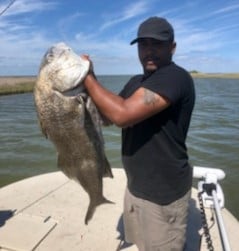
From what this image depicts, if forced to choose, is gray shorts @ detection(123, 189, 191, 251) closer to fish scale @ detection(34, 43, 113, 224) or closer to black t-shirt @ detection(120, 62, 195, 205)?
black t-shirt @ detection(120, 62, 195, 205)

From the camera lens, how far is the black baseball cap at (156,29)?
278 centimetres

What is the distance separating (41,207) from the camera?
5.41 m

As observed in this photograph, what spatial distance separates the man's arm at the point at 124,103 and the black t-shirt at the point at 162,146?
0.11m

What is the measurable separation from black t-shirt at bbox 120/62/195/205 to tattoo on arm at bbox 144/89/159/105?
0.07 meters

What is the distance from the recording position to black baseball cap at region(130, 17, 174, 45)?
2.78 m

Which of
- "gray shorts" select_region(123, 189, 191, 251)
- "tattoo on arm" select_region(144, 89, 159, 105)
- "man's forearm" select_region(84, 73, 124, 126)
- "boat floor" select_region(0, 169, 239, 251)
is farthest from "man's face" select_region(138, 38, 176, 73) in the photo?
"boat floor" select_region(0, 169, 239, 251)

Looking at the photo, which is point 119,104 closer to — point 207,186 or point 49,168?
point 207,186

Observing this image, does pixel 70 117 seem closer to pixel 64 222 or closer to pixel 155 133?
pixel 155 133

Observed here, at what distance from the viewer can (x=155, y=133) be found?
2.87 meters

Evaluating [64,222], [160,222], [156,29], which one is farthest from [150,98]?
[64,222]

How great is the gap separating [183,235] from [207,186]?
59.8 inches

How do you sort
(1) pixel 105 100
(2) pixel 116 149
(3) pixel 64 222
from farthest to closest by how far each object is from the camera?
1. (2) pixel 116 149
2. (3) pixel 64 222
3. (1) pixel 105 100

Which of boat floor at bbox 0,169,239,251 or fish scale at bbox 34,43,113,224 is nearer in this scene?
fish scale at bbox 34,43,113,224

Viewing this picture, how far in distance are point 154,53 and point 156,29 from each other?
17 cm
